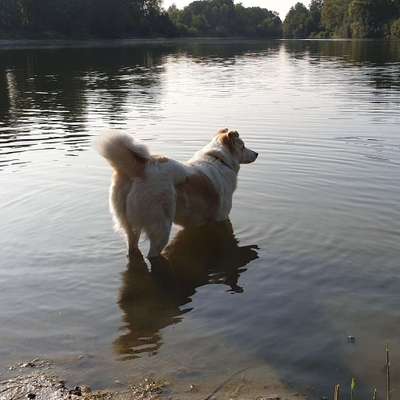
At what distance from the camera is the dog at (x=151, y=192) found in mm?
7008

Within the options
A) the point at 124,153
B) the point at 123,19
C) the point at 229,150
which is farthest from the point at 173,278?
the point at 123,19

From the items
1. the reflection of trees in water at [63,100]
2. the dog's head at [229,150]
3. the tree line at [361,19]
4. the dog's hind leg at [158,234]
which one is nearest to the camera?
the dog's hind leg at [158,234]

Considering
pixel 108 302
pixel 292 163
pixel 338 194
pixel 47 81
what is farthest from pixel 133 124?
pixel 47 81

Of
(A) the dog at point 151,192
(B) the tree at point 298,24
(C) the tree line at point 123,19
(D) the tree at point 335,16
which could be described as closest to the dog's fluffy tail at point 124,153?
(A) the dog at point 151,192

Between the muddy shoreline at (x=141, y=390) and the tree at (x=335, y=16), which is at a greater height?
the tree at (x=335, y=16)

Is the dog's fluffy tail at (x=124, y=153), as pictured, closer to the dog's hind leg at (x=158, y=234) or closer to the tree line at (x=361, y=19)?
the dog's hind leg at (x=158, y=234)

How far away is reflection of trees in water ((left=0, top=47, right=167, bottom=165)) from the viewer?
16.5 meters

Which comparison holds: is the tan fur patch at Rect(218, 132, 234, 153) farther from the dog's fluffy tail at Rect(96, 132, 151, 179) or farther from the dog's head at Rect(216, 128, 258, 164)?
the dog's fluffy tail at Rect(96, 132, 151, 179)

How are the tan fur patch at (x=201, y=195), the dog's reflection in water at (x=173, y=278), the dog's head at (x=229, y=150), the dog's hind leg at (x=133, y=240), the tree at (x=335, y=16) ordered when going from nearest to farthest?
1. the dog's reflection in water at (x=173, y=278)
2. the dog's hind leg at (x=133, y=240)
3. the tan fur patch at (x=201, y=195)
4. the dog's head at (x=229, y=150)
5. the tree at (x=335, y=16)

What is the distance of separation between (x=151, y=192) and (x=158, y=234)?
2.12ft

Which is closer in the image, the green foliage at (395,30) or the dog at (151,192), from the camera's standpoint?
the dog at (151,192)

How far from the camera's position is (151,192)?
7.11 meters

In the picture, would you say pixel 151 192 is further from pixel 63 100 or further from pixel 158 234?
pixel 63 100

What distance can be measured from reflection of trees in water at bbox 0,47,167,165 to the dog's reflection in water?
7274mm
